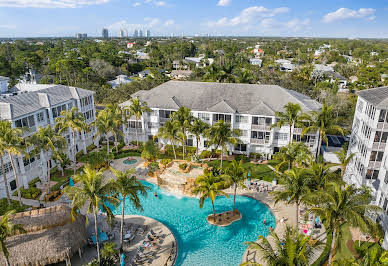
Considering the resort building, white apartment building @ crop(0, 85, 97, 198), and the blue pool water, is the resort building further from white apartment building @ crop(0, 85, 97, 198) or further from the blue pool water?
white apartment building @ crop(0, 85, 97, 198)

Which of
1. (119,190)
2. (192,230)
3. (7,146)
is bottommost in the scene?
(192,230)

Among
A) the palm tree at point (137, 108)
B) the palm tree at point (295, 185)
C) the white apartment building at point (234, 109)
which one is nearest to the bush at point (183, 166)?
the white apartment building at point (234, 109)

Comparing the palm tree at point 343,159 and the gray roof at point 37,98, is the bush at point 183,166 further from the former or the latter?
the gray roof at point 37,98

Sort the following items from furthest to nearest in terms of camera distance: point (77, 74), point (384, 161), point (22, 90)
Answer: point (77, 74), point (22, 90), point (384, 161)

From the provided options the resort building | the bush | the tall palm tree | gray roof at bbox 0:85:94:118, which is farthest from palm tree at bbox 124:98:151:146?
the resort building

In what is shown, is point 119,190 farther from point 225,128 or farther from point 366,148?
point 366,148

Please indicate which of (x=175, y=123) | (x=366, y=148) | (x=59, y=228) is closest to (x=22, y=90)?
(x=175, y=123)
